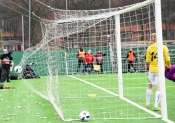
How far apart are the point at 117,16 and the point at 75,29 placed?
1.54m

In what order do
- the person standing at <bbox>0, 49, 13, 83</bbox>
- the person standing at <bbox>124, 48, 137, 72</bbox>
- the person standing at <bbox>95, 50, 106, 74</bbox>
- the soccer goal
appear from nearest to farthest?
the soccer goal < the person standing at <bbox>95, 50, 106, 74</bbox> < the person standing at <bbox>0, 49, 13, 83</bbox> < the person standing at <bbox>124, 48, 137, 72</bbox>

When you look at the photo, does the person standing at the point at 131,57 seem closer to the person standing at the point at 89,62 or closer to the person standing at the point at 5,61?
the person standing at the point at 89,62

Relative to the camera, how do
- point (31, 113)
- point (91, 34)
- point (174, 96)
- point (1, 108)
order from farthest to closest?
1. point (91, 34)
2. point (174, 96)
3. point (1, 108)
4. point (31, 113)

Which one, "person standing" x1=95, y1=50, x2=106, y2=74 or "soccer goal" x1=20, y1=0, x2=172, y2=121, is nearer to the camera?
"soccer goal" x1=20, y1=0, x2=172, y2=121

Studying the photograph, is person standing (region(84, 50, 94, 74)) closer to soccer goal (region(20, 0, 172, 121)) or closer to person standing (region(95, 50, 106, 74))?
person standing (region(95, 50, 106, 74))

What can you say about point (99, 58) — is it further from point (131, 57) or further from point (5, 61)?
point (5, 61)

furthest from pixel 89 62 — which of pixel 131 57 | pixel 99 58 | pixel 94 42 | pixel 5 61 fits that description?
pixel 94 42

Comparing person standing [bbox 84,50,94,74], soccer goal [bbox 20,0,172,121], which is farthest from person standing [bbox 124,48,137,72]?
soccer goal [bbox 20,0,172,121]

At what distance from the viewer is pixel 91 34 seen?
1680 cm

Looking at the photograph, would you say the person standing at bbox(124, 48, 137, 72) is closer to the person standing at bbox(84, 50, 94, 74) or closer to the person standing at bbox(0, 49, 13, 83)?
the person standing at bbox(84, 50, 94, 74)

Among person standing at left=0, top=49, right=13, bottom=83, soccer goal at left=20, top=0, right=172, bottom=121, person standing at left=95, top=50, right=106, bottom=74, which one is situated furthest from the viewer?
person standing at left=0, top=49, right=13, bottom=83

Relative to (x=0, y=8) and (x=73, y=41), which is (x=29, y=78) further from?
(x=0, y=8)

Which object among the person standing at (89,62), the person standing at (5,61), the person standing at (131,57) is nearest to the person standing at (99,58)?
the person standing at (89,62)

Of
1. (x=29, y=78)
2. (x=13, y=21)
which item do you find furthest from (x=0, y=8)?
(x=29, y=78)
